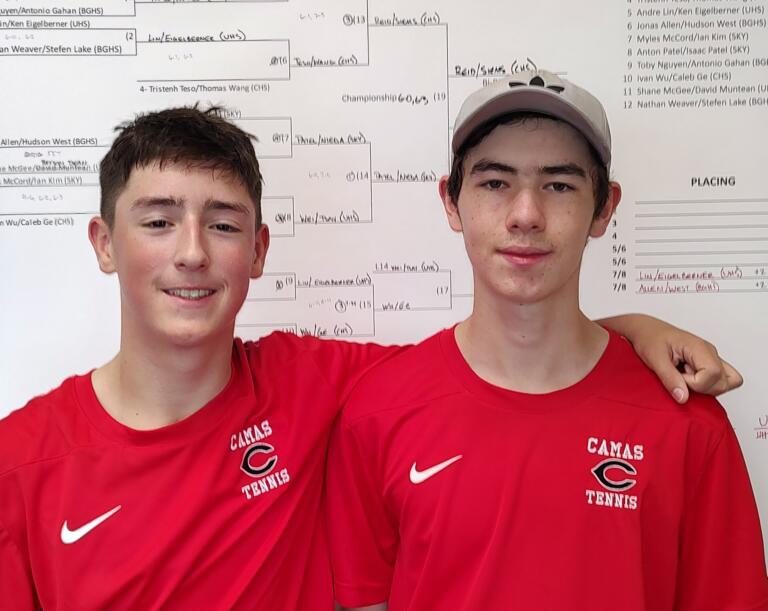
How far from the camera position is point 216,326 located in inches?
42.9

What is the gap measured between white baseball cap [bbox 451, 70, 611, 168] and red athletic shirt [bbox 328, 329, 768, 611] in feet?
1.32

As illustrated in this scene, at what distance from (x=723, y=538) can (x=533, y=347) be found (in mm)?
436

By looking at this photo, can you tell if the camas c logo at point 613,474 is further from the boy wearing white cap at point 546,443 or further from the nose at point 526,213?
the nose at point 526,213

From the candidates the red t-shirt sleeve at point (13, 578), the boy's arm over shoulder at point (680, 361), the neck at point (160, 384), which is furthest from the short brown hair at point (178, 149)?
the boy's arm over shoulder at point (680, 361)

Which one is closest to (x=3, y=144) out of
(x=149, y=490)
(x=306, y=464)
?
(x=149, y=490)

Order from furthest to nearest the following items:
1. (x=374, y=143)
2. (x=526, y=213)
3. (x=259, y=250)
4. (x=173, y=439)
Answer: (x=374, y=143), (x=259, y=250), (x=173, y=439), (x=526, y=213)

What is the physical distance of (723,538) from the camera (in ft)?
3.33

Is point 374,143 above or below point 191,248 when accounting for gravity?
above

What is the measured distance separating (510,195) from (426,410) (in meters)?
0.41

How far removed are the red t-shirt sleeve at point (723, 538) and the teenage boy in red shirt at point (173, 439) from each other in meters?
0.15

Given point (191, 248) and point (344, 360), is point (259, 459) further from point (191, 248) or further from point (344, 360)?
point (191, 248)

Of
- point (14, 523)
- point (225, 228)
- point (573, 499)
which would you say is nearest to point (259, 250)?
point (225, 228)

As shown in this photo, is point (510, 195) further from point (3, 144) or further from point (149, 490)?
point (3, 144)

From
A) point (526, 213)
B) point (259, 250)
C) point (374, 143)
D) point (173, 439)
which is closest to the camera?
point (526, 213)
